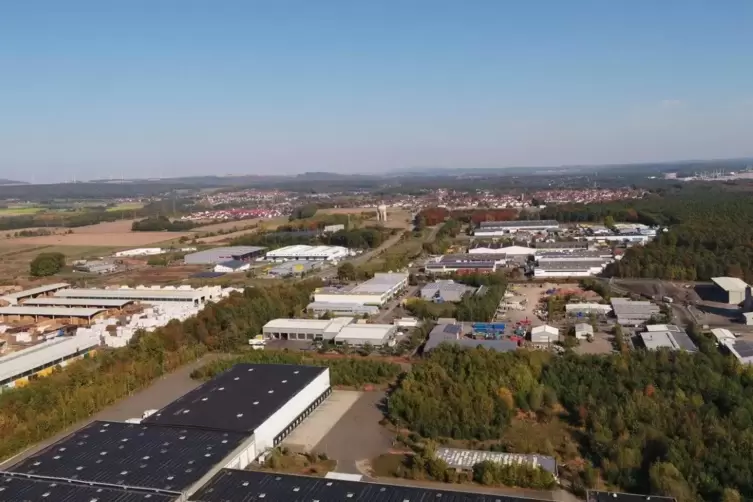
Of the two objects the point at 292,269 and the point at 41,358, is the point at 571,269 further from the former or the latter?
the point at 41,358

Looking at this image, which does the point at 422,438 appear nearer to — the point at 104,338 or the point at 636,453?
the point at 636,453

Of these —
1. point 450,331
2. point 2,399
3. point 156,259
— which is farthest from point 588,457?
point 156,259

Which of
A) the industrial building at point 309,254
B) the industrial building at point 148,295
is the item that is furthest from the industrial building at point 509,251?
the industrial building at point 148,295

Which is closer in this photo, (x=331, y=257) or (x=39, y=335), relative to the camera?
(x=39, y=335)

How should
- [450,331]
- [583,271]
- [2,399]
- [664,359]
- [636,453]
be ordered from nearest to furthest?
[636,453], [2,399], [664,359], [450,331], [583,271]

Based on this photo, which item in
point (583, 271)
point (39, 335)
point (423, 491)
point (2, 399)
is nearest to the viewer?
point (423, 491)

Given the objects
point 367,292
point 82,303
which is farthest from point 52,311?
point 367,292
